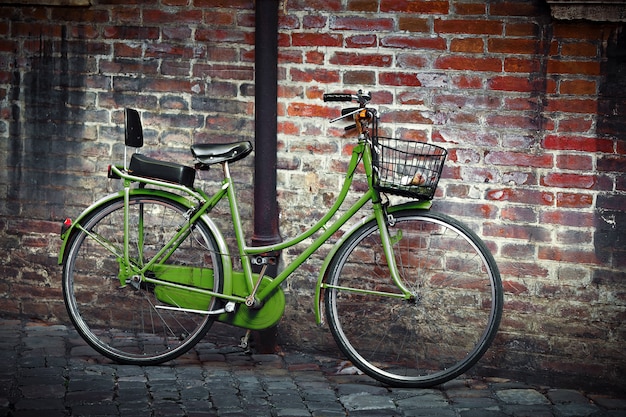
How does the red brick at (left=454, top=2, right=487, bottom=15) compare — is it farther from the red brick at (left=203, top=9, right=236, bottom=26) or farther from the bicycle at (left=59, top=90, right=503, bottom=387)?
the red brick at (left=203, top=9, right=236, bottom=26)

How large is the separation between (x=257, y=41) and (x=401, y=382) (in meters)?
1.97

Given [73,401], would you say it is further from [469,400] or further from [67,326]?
[469,400]

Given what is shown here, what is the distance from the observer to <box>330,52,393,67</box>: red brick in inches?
200

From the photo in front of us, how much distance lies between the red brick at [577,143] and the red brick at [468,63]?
1.50 feet

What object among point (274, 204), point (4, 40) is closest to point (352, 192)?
point (274, 204)

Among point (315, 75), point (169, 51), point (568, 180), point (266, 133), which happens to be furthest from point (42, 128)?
point (568, 180)

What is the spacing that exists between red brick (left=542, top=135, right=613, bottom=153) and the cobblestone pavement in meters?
1.25

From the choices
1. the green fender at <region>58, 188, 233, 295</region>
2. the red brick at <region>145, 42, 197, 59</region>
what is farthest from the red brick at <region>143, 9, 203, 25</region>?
the green fender at <region>58, 188, 233, 295</region>

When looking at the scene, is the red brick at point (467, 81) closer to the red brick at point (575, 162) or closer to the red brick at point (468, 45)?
the red brick at point (468, 45)

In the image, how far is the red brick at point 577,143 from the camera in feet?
15.8

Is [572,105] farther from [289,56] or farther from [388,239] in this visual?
[289,56]

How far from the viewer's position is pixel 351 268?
5309 millimetres

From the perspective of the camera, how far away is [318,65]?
5.19 meters

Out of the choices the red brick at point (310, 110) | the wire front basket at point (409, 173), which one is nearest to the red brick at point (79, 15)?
the red brick at point (310, 110)
